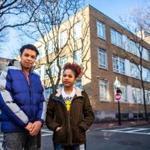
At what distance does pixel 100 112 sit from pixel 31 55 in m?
26.4

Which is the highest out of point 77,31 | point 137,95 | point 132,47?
point 132,47

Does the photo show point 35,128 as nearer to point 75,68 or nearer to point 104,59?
point 75,68

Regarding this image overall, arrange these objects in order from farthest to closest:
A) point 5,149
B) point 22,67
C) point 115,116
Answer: point 115,116 → point 22,67 → point 5,149

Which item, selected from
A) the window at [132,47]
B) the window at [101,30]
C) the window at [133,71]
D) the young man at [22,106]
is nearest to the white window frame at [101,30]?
the window at [101,30]

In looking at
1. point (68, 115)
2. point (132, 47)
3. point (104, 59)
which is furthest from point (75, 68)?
point (132, 47)

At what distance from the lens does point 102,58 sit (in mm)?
32531

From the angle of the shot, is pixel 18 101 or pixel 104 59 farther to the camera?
pixel 104 59

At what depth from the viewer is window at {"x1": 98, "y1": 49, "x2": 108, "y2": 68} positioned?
31.9 metres

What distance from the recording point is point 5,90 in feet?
12.3

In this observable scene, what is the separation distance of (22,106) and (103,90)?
2794cm

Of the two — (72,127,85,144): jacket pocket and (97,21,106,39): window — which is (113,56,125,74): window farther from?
(72,127,85,144): jacket pocket

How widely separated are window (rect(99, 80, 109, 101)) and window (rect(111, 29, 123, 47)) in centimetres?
529

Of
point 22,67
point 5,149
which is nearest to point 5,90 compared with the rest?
point 22,67

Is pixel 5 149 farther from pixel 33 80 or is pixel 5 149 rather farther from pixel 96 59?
pixel 96 59
